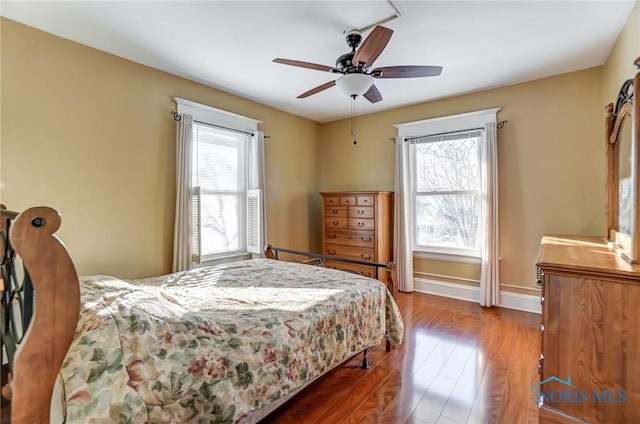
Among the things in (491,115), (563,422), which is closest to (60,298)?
(563,422)

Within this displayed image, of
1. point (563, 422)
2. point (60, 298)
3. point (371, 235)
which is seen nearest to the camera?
point (60, 298)

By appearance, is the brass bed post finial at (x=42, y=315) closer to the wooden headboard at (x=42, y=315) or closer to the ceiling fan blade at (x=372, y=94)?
the wooden headboard at (x=42, y=315)

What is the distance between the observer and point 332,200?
4.51m

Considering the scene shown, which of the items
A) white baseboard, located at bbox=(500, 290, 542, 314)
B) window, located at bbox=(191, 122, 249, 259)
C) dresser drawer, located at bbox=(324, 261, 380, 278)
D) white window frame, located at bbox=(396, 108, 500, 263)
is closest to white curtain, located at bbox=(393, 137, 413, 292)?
white window frame, located at bbox=(396, 108, 500, 263)

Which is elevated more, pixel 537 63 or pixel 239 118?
pixel 537 63

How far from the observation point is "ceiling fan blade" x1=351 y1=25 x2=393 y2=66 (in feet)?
5.93

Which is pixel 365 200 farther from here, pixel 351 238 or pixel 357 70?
pixel 357 70

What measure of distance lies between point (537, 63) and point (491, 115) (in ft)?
2.35

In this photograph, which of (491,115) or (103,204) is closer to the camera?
(103,204)

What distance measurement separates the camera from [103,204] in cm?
273

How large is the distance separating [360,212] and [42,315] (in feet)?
12.0

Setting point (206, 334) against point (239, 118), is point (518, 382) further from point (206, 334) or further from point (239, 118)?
point (239, 118)

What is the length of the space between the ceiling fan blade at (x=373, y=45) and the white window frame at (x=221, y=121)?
2.02 metres

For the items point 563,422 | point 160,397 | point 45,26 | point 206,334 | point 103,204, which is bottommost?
point 563,422
